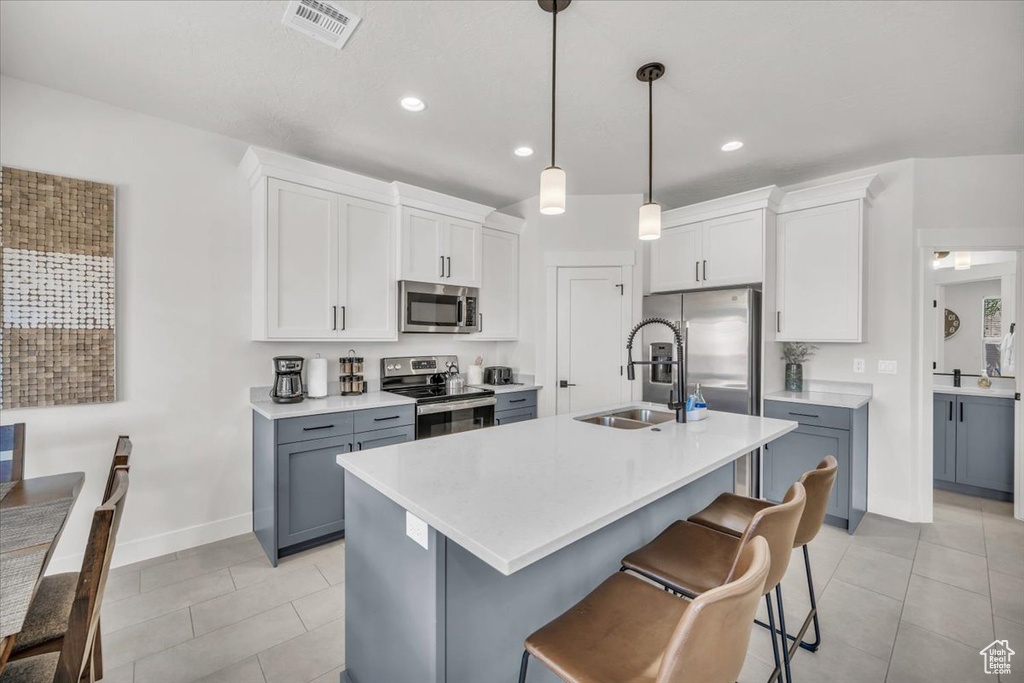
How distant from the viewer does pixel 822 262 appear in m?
3.44

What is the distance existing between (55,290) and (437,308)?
7.40ft

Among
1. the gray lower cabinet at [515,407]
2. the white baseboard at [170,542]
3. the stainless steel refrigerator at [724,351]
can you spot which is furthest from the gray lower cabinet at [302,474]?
the stainless steel refrigerator at [724,351]

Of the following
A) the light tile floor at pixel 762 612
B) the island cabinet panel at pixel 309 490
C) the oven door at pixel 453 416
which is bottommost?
the light tile floor at pixel 762 612

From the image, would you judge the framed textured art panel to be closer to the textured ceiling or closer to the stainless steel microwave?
the textured ceiling

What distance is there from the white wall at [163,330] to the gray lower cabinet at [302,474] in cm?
27

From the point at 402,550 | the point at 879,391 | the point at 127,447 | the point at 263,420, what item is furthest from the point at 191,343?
the point at 879,391

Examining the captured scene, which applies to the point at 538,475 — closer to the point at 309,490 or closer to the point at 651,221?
the point at 651,221

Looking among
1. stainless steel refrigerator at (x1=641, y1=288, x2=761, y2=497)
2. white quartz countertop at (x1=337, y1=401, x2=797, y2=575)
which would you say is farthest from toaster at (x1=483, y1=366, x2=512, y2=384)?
white quartz countertop at (x1=337, y1=401, x2=797, y2=575)

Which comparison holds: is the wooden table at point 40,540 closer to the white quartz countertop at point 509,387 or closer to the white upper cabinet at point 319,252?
the white upper cabinet at point 319,252

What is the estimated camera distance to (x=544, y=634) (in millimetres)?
1096

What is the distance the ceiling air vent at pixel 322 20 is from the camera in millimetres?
1815

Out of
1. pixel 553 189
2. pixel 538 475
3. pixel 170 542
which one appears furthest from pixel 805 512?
pixel 170 542

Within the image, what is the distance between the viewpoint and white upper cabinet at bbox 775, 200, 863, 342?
3305 mm

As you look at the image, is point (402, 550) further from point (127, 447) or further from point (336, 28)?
point (336, 28)
